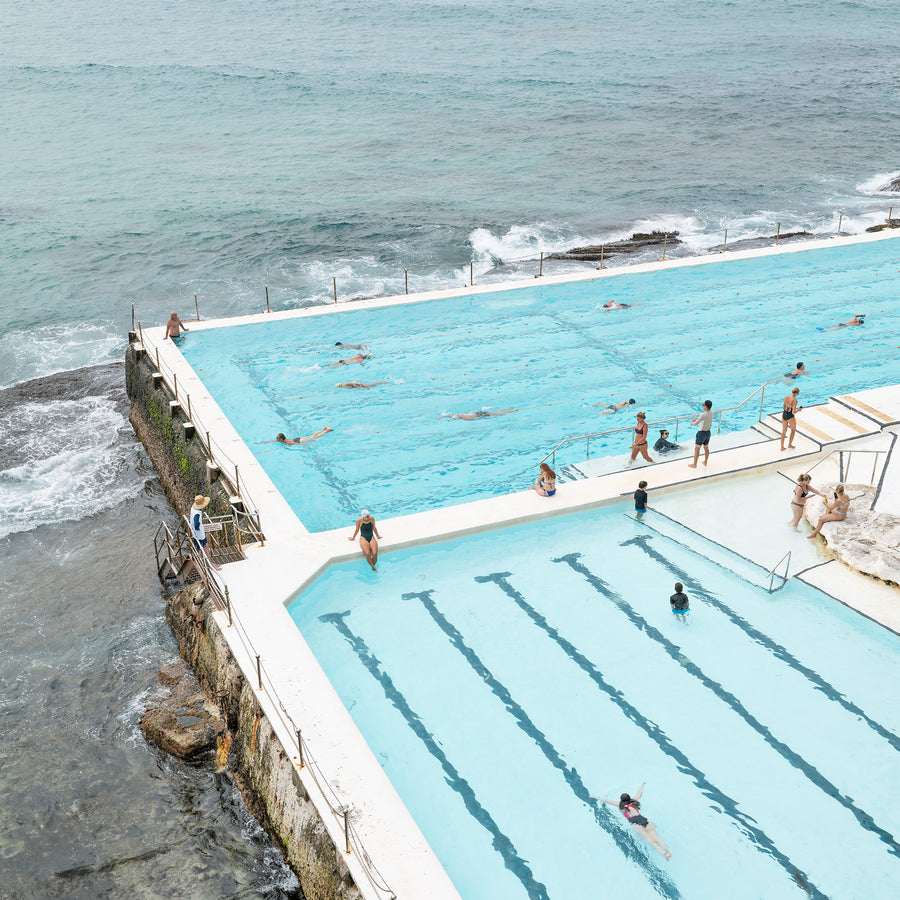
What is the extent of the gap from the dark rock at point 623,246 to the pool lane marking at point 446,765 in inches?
857

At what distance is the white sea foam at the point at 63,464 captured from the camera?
19.5 meters

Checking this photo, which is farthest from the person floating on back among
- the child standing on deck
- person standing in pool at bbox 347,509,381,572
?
person standing in pool at bbox 347,509,381,572

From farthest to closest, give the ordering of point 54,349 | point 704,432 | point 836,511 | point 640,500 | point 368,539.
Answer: point 54,349, point 704,432, point 640,500, point 836,511, point 368,539

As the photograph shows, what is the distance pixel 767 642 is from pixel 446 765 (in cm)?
454

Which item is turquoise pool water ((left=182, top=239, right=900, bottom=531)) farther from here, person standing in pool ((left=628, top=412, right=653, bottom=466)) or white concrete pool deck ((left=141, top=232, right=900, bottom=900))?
person standing in pool ((left=628, top=412, right=653, bottom=466))

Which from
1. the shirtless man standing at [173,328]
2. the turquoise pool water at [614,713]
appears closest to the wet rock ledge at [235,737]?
the turquoise pool water at [614,713]

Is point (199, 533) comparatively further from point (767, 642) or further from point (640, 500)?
point (767, 642)

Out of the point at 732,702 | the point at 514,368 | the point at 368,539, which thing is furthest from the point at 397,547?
the point at 514,368

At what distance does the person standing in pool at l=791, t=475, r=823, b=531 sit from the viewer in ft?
45.1

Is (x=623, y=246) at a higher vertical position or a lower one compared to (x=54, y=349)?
higher

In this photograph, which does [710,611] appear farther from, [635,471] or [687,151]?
[687,151]

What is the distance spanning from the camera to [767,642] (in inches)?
470

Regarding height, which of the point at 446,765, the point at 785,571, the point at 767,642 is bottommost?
the point at 446,765

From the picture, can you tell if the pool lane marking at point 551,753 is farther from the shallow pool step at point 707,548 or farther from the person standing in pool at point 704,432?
the person standing in pool at point 704,432
